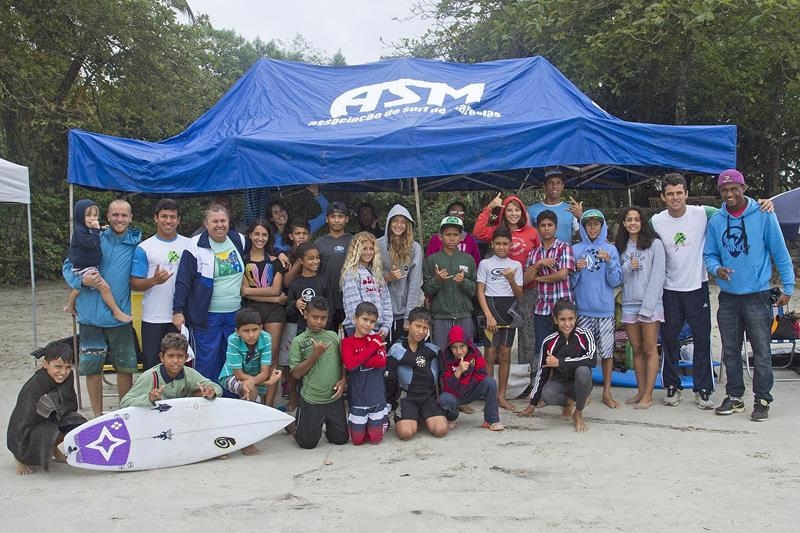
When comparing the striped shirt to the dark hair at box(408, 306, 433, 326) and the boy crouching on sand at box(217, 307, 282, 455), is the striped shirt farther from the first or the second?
the boy crouching on sand at box(217, 307, 282, 455)

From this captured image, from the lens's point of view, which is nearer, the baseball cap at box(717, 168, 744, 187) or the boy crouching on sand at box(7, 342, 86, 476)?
the boy crouching on sand at box(7, 342, 86, 476)

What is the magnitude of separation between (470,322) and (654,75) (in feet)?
39.3

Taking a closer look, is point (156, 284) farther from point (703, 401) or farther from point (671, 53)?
point (671, 53)

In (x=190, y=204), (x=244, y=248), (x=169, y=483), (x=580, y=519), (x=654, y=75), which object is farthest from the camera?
(x=190, y=204)

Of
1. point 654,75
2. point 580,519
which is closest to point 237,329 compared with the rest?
point 580,519

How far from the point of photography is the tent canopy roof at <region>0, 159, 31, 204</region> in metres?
7.34

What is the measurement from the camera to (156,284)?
199 inches

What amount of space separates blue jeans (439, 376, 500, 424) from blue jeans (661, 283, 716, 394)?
1.60 metres

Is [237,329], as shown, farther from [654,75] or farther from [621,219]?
[654,75]

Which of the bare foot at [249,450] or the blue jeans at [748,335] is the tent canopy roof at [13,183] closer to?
the bare foot at [249,450]

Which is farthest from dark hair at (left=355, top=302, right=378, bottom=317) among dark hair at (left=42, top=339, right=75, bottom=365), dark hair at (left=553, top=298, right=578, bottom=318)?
dark hair at (left=42, top=339, right=75, bottom=365)

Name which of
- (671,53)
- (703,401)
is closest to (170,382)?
(703,401)

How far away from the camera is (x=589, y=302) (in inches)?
218

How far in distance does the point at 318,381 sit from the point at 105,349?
1610 millimetres
